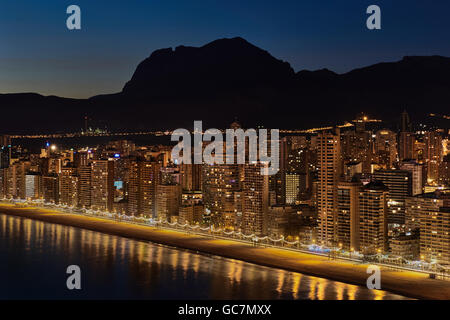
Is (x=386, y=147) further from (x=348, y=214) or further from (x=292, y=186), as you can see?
(x=348, y=214)

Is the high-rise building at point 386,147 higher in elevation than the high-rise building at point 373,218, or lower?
higher

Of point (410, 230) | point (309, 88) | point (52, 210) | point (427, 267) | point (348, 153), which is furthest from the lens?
point (309, 88)

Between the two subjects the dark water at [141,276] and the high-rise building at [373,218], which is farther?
the high-rise building at [373,218]

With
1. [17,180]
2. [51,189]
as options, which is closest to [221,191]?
[51,189]

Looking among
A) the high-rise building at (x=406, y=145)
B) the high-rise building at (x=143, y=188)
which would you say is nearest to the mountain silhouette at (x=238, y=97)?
the high-rise building at (x=406, y=145)

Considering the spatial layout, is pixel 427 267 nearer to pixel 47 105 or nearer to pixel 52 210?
pixel 52 210

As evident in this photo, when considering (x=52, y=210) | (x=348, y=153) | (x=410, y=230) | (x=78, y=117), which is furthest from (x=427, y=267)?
(x=78, y=117)

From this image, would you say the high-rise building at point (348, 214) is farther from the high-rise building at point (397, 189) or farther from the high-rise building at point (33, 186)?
the high-rise building at point (33, 186)
